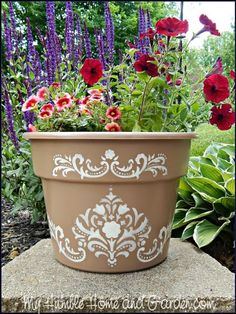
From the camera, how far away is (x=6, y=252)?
5.36 ft

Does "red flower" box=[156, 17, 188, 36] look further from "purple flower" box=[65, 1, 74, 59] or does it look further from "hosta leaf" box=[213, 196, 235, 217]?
"hosta leaf" box=[213, 196, 235, 217]

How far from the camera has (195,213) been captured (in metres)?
1.70

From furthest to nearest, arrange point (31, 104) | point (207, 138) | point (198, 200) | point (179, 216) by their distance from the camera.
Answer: point (207, 138) → point (179, 216) → point (198, 200) → point (31, 104)

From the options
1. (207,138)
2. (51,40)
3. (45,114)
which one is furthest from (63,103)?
(207,138)

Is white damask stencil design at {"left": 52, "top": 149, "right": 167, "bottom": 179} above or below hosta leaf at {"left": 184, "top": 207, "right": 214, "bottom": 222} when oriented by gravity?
above

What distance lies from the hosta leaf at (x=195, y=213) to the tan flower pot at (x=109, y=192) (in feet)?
1.17

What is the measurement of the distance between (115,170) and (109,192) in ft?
0.25

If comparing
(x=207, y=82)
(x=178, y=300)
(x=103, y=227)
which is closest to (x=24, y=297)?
(x=103, y=227)

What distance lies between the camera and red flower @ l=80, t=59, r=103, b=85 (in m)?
1.27

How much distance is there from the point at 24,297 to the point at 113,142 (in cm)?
52

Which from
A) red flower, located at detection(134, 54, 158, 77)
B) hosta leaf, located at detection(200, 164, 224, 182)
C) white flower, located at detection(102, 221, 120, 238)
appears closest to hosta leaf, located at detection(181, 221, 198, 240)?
hosta leaf, located at detection(200, 164, 224, 182)

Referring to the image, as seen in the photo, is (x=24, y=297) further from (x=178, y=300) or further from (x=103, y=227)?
(x=178, y=300)

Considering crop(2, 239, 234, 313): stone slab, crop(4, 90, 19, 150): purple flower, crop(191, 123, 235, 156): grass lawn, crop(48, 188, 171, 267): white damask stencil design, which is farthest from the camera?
crop(191, 123, 235, 156): grass lawn

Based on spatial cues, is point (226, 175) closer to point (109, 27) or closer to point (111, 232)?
point (111, 232)
